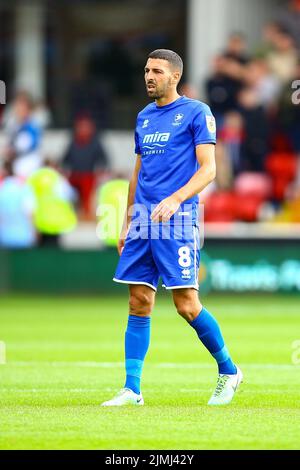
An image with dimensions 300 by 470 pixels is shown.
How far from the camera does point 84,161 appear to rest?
78.3ft

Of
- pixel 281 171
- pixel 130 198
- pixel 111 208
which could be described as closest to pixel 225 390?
pixel 130 198

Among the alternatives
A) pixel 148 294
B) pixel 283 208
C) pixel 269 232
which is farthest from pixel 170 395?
pixel 283 208

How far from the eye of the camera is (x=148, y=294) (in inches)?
359

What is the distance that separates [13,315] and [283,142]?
7.85 meters

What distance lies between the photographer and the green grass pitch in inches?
300

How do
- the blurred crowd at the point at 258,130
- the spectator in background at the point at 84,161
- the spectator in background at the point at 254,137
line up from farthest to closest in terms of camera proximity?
1. the spectator in background at the point at 84,161
2. the spectator in background at the point at 254,137
3. the blurred crowd at the point at 258,130

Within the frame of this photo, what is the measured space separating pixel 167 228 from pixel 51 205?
43.2 feet

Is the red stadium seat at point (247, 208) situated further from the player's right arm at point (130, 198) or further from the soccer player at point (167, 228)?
the soccer player at point (167, 228)

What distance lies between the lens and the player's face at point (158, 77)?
9031mm

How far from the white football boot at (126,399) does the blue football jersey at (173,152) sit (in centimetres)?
118

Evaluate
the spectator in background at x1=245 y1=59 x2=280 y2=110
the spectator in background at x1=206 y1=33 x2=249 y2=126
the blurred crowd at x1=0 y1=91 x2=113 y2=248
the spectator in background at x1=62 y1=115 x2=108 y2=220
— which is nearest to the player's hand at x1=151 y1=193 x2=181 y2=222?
the blurred crowd at x1=0 y1=91 x2=113 y2=248

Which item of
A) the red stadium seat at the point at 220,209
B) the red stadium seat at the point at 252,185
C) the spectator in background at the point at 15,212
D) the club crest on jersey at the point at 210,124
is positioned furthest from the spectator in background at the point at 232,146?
the club crest on jersey at the point at 210,124

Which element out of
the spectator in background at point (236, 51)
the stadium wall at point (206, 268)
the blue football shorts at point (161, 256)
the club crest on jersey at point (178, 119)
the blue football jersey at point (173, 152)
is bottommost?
the stadium wall at point (206, 268)

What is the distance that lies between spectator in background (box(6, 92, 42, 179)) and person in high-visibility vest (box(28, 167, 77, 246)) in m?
A: 0.67
